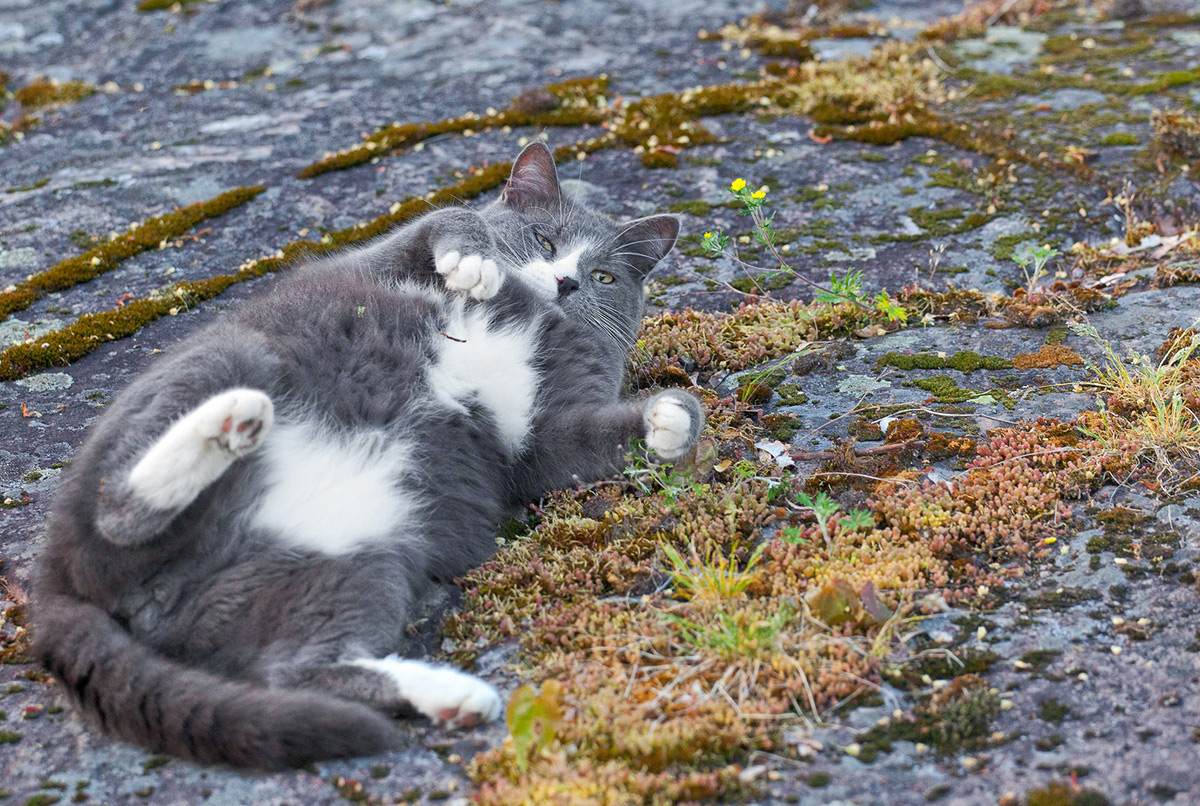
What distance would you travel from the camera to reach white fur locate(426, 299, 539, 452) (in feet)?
13.8

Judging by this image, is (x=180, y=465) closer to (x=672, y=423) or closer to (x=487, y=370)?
(x=487, y=370)

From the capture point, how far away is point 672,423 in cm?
380

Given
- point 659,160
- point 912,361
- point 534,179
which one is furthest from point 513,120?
point 912,361

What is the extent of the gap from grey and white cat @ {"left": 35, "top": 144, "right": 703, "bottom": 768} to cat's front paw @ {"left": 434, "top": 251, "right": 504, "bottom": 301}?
1 centimetres

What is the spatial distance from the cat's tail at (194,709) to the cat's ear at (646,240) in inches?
133

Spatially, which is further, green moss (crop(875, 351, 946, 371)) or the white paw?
green moss (crop(875, 351, 946, 371))

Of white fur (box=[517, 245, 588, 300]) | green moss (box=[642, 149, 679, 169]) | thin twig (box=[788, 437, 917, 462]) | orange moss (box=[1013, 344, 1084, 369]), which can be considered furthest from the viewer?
green moss (box=[642, 149, 679, 169])

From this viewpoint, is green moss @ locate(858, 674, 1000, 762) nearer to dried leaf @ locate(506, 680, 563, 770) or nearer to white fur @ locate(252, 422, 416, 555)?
dried leaf @ locate(506, 680, 563, 770)

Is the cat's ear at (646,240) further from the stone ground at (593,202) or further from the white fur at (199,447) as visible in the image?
the white fur at (199,447)

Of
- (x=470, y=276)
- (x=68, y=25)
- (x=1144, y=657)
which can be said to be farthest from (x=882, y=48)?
(x=68, y=25)

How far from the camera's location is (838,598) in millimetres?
3016

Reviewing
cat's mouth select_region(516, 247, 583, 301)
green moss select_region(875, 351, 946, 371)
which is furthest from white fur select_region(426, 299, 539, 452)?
green moss select_region(875, 351, 946, 371)

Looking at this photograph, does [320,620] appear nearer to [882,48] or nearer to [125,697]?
[125,697]

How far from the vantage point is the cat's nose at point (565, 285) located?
4.96 meters
